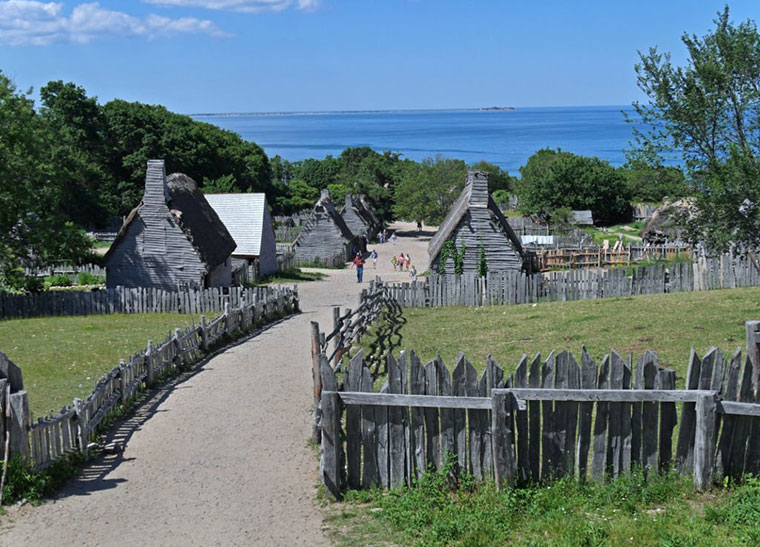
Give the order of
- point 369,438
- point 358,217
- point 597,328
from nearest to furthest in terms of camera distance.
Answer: point 369,438, point 597,328, point 358,217

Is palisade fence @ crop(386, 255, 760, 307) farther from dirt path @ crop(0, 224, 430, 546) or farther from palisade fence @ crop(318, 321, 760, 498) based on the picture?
palisade fence @ crop(318, 321, 760, 498)

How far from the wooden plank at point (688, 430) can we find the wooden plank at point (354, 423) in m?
4.03

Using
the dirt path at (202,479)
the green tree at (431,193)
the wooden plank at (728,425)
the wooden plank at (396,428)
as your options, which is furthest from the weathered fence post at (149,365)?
the green tree at (431,193)

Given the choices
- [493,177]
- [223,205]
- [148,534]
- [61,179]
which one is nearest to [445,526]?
[148,534]

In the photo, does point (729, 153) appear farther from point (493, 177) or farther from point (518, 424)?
point (493, 177)

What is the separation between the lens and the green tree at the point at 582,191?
263 ft

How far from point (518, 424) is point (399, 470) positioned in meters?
1.69

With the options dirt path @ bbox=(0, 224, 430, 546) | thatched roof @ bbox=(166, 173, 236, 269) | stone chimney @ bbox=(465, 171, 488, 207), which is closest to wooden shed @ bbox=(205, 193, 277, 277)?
thatched roof @ bbox=(166, 173, 236, 269)

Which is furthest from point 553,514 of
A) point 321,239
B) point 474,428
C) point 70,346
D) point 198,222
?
point 321,239

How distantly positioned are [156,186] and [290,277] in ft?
48.5

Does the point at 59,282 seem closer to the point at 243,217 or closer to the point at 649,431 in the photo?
the point at 243,217

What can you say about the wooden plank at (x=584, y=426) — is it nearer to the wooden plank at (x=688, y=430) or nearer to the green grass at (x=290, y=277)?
the wooden plank at (x=688, y=430)

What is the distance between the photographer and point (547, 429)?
1004cm

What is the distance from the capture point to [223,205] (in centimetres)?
4988
